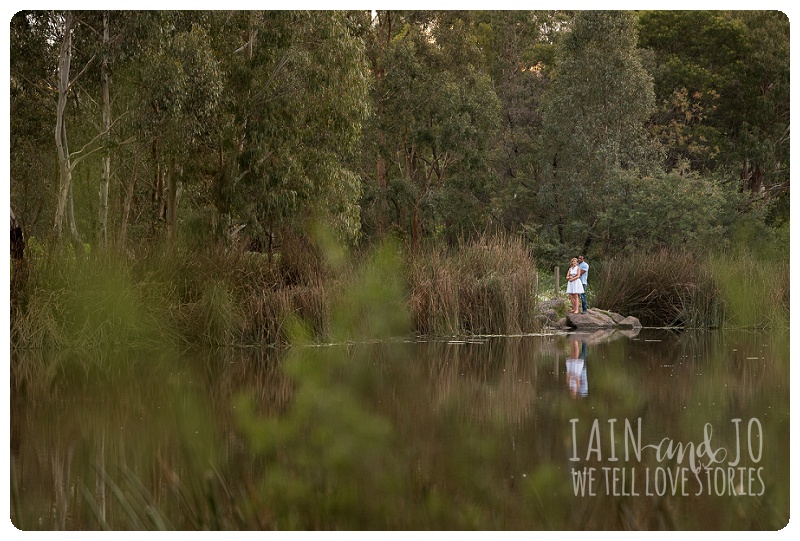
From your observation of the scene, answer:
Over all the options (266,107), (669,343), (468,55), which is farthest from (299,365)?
(468,55)

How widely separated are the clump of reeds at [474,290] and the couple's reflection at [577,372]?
1141 mm

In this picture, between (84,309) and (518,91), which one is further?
(518,91)

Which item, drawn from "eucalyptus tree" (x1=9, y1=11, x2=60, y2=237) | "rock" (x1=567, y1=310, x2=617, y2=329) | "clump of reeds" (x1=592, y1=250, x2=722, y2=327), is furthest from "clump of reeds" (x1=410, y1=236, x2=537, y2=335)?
"eucalyptus tree" (x1=9, y1=11, x2=60, y2=237)

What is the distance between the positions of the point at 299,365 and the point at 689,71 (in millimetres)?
19039

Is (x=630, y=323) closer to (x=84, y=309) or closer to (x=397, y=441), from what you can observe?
(x=84, y=309)

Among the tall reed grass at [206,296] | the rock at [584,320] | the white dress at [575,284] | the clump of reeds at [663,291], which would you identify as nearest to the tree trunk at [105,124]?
the tall reed grass at [206,296]

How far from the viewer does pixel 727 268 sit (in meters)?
14.5

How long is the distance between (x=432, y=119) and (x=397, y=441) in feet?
63.1

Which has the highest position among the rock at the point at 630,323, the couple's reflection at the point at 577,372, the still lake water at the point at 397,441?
the still lake water at the point at 397,441

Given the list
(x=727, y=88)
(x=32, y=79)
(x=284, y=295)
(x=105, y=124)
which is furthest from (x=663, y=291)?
(x=727, y=88)

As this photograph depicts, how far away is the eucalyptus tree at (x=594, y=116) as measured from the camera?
22.6 meters

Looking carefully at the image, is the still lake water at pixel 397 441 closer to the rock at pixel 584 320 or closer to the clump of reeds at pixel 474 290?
the clump of reeds at pixel 474 290

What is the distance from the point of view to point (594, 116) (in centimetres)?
2291

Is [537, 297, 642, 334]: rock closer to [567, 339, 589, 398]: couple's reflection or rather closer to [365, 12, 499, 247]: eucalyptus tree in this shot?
[567, 339, 589, 398]: couple's reflection
